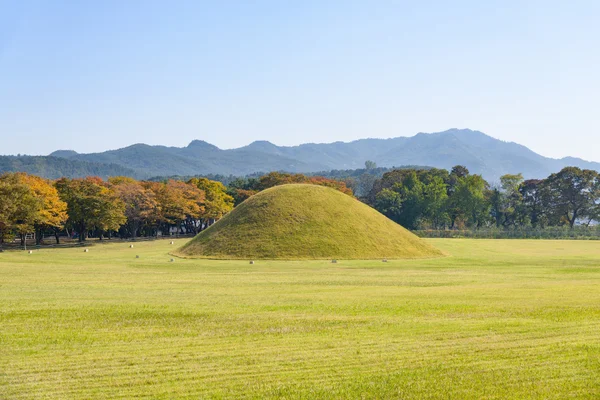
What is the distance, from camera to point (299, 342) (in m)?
16.8

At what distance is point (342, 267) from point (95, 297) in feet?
85.9

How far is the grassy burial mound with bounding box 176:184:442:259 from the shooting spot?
196 feet

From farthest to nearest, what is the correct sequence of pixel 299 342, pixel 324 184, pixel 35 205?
pixel 324 184 < pixel 35 205 < pixel 299 342

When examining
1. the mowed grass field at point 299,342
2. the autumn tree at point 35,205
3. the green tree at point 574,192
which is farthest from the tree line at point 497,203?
the mowed grass field at point 299,342

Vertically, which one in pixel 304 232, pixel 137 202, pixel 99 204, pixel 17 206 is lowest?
pixel 304 232

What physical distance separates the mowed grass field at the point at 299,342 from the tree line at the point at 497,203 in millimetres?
96564

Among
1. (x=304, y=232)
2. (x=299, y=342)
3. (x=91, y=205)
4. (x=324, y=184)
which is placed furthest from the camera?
(x=324, y=184)

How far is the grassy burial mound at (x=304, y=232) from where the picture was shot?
196 feet

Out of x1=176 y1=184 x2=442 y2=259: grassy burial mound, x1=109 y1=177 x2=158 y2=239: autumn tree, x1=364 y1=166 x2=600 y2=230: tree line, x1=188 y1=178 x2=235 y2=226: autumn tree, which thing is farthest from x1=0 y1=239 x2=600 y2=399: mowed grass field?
x1=364 y1=166 x2=600 y2=230: tree line

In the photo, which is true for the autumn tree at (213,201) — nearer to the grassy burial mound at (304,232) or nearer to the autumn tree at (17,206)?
the autumn tree at (17,206)

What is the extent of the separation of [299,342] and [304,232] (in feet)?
153

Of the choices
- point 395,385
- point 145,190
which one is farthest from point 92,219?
point 395,385

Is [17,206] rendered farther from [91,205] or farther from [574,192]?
[574,192]

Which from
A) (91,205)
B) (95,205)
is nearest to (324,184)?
(95,205)
